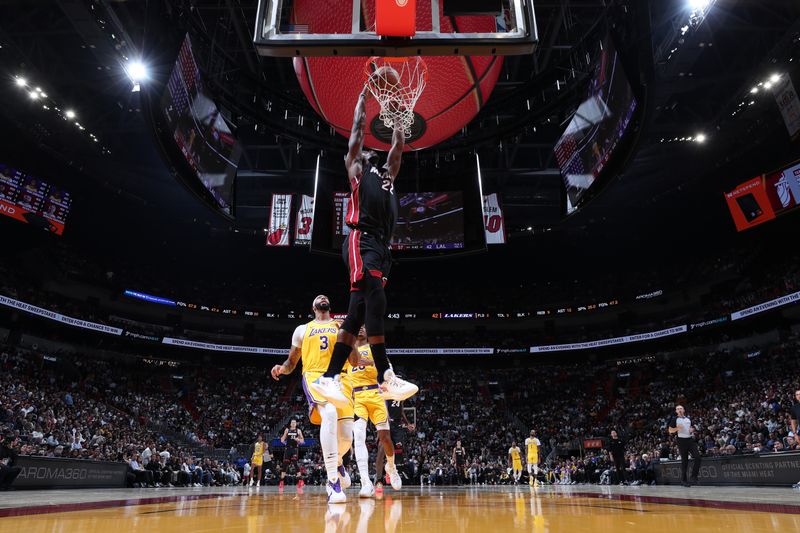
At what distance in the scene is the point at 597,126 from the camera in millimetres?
9898

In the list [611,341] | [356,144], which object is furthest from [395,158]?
[611,341]

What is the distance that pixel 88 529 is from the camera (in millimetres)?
2086

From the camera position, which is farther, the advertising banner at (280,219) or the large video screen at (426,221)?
the advertising banner at (280,219)

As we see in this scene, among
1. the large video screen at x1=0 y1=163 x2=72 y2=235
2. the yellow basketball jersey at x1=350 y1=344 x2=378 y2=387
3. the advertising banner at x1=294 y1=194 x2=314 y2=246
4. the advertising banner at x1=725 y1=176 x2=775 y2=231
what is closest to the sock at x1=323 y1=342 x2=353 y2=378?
the yellow basketball jersey at x1=350 y1=344 x2=378 y2=387

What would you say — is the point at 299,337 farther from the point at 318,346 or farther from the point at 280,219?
the point at 280,219

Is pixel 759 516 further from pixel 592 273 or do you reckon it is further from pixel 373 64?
pixel 592 273

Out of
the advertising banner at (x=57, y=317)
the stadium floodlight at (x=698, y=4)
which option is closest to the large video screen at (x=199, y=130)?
the stadium floodlight at (x=698, y=4)

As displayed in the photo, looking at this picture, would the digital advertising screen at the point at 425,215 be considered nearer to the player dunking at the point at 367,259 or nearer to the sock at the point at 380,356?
the player dunking at the point at 367,259

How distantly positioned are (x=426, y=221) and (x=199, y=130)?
5.20 m

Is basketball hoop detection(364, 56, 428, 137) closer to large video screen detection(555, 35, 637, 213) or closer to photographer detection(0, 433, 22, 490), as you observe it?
large video screen detection(555, 35, 637, 213)

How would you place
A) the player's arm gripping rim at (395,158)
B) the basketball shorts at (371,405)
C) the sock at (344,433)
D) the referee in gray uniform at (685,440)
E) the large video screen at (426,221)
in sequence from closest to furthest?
1. the player's arm gripping rim at (395,158)
2. the sock at (344,433)
3. the basketball shorts at (371,405)
4. the referee in gray uniform at (685,440)
5. the large video screen at (426,221)

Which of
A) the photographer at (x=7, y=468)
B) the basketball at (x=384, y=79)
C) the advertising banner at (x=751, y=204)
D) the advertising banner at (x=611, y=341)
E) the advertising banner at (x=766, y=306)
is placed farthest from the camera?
the advertising banner at (x=611, y=341)

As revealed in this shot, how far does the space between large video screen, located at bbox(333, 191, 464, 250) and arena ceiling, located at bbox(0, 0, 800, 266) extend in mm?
2084

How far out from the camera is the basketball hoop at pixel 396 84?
15.8 ft
